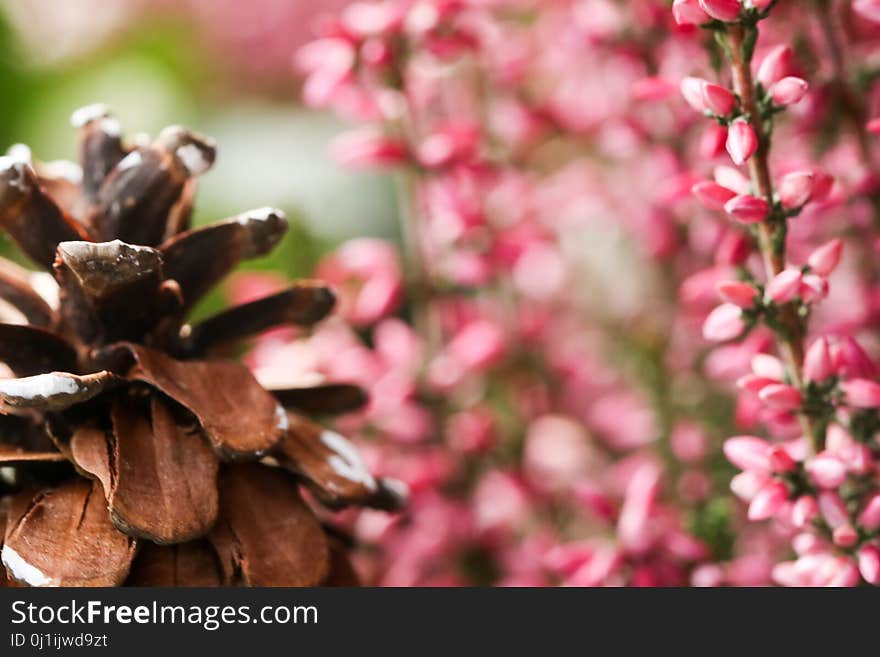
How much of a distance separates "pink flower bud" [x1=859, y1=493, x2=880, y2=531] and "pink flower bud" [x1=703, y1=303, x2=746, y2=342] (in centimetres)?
9

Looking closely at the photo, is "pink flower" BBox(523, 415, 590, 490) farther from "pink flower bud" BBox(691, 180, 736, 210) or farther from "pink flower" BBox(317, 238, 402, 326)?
"pink flower bud" BBox(691, 180, 736, 210)

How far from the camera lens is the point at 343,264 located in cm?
63

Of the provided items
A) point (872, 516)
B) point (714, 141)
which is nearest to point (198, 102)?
point (714, 141)

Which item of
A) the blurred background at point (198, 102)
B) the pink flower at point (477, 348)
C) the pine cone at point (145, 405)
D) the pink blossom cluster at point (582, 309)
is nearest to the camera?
the pine cone at point (145, 405)

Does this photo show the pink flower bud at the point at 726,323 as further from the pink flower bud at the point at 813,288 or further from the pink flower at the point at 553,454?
the pink flower at the point at 553,454

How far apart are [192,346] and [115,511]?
0.11 m

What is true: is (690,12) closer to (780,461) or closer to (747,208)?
(747,208)

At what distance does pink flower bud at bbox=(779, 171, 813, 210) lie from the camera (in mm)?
378

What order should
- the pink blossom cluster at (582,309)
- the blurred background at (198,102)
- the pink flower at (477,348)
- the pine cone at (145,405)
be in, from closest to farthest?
the pine cone at (145,405), the pink blossom cluster at (582,309), the pink flower at (477,348), the blurred background at (198,102)

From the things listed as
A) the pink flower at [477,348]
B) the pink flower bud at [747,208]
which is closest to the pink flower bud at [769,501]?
the pink flower bud at [747,208]

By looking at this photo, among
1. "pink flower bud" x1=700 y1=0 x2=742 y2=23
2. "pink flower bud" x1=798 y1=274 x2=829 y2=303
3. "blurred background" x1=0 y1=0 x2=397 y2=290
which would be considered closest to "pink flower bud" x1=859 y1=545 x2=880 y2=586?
"pink flower bud" x1=798 y1=274 x2=829 y2=303

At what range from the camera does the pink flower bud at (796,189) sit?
1.24ft

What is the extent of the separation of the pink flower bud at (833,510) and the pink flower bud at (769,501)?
0.02 m

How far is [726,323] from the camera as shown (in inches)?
16.2
